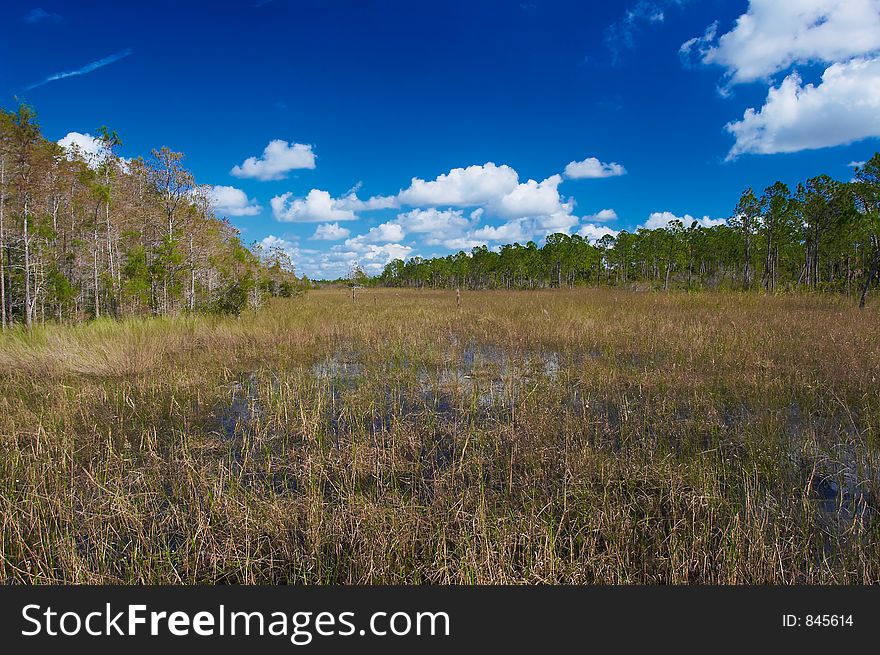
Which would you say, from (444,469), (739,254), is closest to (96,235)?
(444,469)

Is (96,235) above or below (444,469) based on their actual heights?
above

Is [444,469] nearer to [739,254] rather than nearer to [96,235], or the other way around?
[96,235]

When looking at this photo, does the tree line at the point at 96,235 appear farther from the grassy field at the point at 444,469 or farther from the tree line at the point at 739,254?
the tree line at the point at 739,254

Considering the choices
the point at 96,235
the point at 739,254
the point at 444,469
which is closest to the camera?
the point at 444,469

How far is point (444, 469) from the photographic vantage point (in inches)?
145

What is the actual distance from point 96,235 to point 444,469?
17.0m

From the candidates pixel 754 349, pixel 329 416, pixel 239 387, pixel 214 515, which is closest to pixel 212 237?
pixel 239 387

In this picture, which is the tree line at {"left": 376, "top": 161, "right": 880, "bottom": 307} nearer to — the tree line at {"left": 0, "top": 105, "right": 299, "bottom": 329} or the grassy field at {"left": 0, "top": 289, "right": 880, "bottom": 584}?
the grassy field at {"left": 0, "top": 289, "right": 880, "bottom": 584}

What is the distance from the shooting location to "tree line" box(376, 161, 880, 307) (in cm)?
2594

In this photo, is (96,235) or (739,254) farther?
(739,254)

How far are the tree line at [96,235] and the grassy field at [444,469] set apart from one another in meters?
6.73

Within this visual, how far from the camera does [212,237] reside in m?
17.4

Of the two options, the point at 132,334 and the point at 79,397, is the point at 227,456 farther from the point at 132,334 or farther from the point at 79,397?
the point at 132,334

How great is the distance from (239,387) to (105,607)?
486 cm
